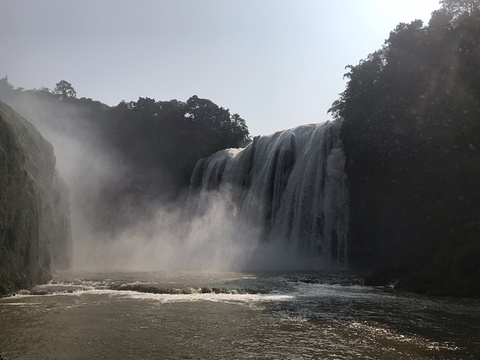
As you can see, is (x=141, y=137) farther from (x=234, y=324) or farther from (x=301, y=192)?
(x=234, y=324)

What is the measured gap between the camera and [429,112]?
22594mm

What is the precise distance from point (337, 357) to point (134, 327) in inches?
175

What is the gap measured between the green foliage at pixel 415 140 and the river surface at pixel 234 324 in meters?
8.17

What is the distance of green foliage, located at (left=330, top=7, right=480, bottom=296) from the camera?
67.1 ft

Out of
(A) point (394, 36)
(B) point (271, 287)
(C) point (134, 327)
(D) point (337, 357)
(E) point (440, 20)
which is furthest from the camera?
(A) point (394, 36)

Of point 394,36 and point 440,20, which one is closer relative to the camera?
point 440,20

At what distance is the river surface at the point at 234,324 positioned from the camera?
6957 millimetres

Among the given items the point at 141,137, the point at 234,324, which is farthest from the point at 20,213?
the point at 141,137

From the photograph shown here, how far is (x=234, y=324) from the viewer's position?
30.0ft

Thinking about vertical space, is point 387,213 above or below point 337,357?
above

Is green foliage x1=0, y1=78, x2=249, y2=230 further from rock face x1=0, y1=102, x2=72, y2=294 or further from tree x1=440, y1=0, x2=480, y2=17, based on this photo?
tree x1=440, y1=0, x2=480, y2=17

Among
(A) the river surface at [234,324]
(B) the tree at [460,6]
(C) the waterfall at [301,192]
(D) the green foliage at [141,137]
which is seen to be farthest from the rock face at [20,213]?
(D) the green foliage at [141,137]

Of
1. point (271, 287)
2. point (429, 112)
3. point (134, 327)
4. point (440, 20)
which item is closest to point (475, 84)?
point (429, 112)

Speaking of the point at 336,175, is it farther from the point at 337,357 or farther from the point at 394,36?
the point at 337,357
